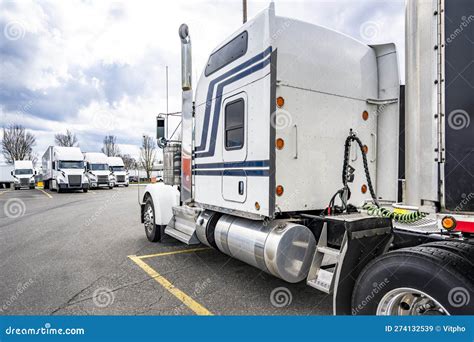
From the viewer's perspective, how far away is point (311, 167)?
4203mm

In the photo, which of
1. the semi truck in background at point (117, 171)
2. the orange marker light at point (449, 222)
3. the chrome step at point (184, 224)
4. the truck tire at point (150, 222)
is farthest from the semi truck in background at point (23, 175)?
the orange marker light at point (449, 222)

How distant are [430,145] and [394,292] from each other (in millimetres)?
1148

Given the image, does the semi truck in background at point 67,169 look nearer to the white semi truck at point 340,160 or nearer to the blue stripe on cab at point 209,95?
the white semi truck at point 340,160

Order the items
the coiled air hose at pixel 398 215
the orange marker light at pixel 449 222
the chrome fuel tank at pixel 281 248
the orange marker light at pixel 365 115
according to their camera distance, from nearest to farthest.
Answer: the orange marker light at pixel 449 222
the coiled air hose at pixel 398 215
the chrome fuel tank at pixel 281 248
the orange marker light at pixel 365 115

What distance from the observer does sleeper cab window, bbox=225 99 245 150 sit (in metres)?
4.32

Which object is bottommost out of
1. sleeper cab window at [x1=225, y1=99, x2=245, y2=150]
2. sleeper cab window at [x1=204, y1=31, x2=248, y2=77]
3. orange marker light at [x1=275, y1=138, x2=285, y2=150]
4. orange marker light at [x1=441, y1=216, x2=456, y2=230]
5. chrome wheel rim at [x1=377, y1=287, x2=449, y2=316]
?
chrome wheel rim at [x1=377, y1=287, x2=449, y2=316]

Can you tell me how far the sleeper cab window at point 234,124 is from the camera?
4324 millimetres

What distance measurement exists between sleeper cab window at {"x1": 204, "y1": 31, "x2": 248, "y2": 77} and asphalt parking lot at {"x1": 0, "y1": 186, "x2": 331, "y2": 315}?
306 centimetres

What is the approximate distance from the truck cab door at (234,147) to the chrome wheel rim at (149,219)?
281 cm

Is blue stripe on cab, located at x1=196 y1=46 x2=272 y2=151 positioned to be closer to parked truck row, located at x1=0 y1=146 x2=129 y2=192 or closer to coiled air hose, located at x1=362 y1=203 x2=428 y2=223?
coiled air hose, located at x1=362 y1=203 x2=428 y2=223

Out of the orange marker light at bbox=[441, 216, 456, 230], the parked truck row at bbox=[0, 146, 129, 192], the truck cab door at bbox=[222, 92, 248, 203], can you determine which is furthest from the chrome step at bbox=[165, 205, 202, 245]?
the parked truck row at bbox=[0, 146, 129, 192]

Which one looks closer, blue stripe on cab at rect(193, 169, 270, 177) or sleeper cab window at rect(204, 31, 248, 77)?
blue stripe on cab at rect(193, 169, 270, 177)

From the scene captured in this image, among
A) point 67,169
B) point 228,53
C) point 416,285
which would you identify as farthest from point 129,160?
point 416,285

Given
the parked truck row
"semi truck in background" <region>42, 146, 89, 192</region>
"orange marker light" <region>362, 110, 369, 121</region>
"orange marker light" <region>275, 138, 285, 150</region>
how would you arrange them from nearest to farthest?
"orange marker light" <region>275, 138, 285, 150</region> < "orange marker light" <region>362, 110, 369, 121</region> < "semi truck in background" <region>42, 146, 89, 192</region> < the parked truck row
